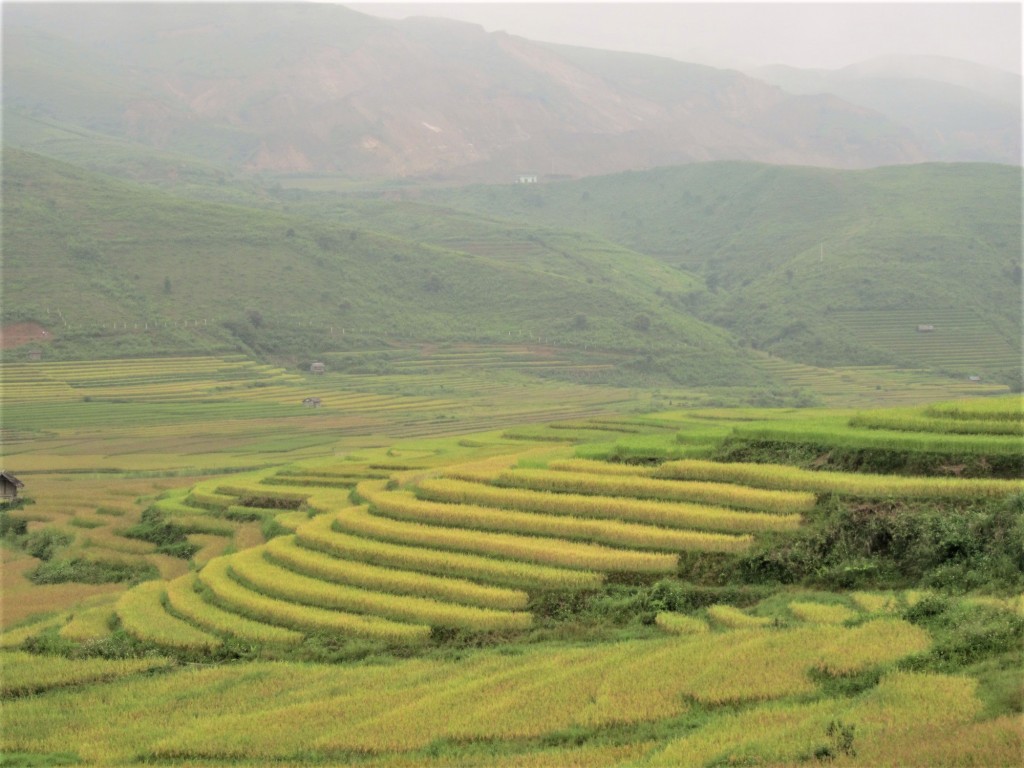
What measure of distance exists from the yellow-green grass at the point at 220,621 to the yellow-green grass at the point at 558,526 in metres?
4.30

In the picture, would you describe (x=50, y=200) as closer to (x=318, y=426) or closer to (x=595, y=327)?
(x=595, y=327)

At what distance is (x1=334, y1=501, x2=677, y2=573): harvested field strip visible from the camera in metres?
19.8

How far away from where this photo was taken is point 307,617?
19562 mm

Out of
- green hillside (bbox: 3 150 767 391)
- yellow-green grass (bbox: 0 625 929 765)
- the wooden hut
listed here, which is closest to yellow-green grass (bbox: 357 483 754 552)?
yellow-green grass (bbox: 0 625 929 765)

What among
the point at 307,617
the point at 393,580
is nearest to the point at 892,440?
the point at 393,580

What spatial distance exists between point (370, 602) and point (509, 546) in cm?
268

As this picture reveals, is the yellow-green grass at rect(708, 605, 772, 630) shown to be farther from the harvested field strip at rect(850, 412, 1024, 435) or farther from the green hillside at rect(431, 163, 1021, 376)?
the green hillside at rect(431, 163, 1021, 376)

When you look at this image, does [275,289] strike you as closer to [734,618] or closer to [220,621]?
[220,621]

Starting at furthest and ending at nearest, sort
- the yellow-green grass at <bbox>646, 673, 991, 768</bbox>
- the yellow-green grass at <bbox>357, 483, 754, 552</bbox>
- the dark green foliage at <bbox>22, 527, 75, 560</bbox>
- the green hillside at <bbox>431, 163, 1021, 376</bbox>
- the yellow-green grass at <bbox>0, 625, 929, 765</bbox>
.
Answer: the green hillside at <bbox>431, 163, 1021, 376</bbox> < the dark green foliage at <bbox>22, 527, 75, 560</bbox> < the yellow-green grass at <bbox>357, 483, 754, 552</bbox> < the yellow-green grass at <bbox>0, 625, 929, 765</bbox> < the yellow-green grass at <bbox>646, 673, 991, 768</bbox>

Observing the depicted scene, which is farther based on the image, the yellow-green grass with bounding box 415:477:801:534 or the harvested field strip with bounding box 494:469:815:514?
the harvested field strip with bounding box 494:469:815:514

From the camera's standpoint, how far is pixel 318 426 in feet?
200

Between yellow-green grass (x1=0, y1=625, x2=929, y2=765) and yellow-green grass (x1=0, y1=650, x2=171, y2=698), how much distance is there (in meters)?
0.43

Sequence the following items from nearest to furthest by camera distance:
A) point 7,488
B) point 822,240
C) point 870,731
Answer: point 870,731 → point 7,488 → point 822,240

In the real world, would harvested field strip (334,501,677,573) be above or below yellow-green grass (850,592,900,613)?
below
